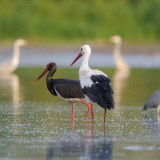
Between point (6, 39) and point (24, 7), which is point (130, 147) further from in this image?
point (24, 7)

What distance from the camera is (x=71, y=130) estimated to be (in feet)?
29.5

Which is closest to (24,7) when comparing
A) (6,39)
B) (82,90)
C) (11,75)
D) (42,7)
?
(42,7)

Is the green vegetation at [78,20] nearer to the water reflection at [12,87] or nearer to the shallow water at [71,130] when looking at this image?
the water reflection at [12,87]

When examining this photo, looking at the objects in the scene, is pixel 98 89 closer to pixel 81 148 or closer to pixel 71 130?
pixel 71 130

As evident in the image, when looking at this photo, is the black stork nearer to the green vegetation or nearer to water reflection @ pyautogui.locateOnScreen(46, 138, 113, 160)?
water reflection @ pyautogui.locateOnScreen(46, 138, 113, 160)

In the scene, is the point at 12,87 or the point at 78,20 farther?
the point at 78,20

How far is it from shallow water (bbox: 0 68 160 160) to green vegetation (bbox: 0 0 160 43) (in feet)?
55.1

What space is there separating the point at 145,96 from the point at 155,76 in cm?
495

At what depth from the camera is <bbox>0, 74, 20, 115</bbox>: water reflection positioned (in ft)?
41.4

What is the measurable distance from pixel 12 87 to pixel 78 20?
1771 centimetres

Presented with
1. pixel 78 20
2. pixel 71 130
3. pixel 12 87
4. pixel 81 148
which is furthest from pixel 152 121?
pixel 78 20

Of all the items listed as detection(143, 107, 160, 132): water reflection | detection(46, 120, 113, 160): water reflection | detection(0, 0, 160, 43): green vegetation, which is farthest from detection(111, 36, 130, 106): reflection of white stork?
detection(0, 0, 160, 43): green vegetation

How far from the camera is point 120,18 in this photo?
110 feet

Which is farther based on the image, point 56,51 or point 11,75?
point 56,51
